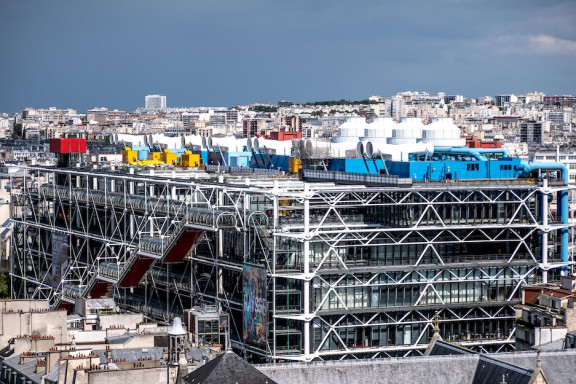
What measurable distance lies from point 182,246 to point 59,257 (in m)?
26.1

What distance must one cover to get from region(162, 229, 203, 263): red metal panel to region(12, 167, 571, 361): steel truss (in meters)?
0.10

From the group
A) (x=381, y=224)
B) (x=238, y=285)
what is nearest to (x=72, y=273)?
(x=238, y=285)

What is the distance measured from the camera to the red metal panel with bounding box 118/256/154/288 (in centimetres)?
10326

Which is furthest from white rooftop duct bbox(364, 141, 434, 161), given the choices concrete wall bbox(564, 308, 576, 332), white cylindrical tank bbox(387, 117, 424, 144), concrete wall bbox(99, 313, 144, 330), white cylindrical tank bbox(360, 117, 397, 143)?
concrete wall bbox(564, 308, 576, 332)

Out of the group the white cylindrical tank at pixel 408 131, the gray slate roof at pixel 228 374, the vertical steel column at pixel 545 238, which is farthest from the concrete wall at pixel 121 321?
the white cylindrical tank at pixel 408 131

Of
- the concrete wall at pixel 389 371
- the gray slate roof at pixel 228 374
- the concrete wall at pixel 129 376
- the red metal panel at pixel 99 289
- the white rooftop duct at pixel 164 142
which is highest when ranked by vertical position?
the white rooftop duct at pixel 164 142

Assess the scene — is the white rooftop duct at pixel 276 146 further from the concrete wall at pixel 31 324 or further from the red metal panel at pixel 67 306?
the concrete wall at pixel 31 324

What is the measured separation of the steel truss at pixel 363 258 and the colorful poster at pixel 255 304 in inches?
20.1

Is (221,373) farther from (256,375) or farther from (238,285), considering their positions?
(238,285)

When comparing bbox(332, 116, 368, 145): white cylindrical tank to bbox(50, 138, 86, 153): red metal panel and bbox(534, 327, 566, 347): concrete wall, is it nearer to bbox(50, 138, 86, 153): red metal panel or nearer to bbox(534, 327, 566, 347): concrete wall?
bbox(50, 138, 86, 153): red metal panel

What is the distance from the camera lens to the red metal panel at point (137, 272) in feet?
339

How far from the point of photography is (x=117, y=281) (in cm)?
10369

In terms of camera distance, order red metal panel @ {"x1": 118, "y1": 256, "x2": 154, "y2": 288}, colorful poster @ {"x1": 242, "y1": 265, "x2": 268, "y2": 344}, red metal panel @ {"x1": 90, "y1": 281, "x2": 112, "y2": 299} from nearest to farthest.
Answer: colorful poster @ {"x1": 242, "y1": 265, "x2": 268, "y2": 344}, red metal panel @ {"x1": 118, "y1": 256, "x2": 154, "y2": 288}, red metal panel @ {"x1": 90, "y1": 281, "x2": 112, "y2": 299}

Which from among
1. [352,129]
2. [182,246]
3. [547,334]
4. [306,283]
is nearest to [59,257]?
[182,246]
